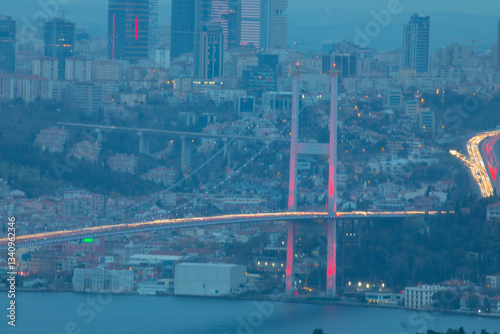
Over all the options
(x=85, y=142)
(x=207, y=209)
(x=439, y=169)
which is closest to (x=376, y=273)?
(x=207, y=209)

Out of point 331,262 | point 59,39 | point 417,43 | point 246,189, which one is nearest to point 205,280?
point 331,262

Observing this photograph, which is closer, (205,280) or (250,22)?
(205,280)

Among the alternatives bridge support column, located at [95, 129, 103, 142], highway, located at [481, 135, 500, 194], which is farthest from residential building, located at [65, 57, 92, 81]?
highway, located at [481, 135, 500, 194]

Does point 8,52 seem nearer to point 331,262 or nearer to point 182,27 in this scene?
point 182,27

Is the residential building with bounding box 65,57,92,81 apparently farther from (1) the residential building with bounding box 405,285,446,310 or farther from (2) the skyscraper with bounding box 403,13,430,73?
(1) the residential building with bounding box 405,285,446,310

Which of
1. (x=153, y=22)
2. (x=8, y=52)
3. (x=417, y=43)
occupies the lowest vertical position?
(x=8, y=52)

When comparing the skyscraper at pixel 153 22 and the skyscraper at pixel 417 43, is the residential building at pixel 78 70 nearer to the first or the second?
the skyscraper at pixel 417 43
